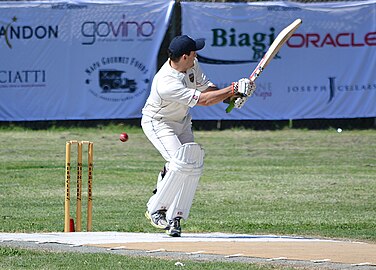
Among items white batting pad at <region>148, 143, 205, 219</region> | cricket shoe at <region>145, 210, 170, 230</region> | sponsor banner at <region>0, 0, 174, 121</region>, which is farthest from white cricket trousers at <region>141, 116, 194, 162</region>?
sponsor banner at <region>0, 0, 174, 121</region>

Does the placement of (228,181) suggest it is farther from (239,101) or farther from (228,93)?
(228,93)

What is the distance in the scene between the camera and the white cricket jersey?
971 centimetres

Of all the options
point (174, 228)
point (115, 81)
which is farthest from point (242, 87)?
point (115, 81)

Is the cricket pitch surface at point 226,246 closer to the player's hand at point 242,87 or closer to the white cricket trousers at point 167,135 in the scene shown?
the white cricket trousers at point 167,135

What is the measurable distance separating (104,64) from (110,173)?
19.9ft

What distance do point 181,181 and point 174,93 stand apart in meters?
0.78

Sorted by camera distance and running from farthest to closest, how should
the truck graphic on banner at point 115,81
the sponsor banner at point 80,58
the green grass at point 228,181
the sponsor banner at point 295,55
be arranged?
1. the sponsor banner at point 295,55
2. the truck graphic on banner at point 115,81
3. the sponsor banner at point 80,58
4. the green grass at point 228,181

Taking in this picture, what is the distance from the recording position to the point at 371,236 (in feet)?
35.5

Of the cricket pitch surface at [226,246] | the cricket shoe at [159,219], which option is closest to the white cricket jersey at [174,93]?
the cricket shoe at [159,219]

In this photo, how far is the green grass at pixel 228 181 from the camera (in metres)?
11.8

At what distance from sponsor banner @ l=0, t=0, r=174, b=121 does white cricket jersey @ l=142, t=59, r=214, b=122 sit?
11.9m

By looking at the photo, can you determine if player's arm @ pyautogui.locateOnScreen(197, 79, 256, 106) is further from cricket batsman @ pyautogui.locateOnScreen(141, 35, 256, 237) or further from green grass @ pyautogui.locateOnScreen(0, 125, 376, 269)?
green grass @ pyautogui.locateOnScreen(0, 125, 376, 269)

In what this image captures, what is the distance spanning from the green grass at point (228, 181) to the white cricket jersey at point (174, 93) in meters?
1.50

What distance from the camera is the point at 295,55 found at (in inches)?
898
